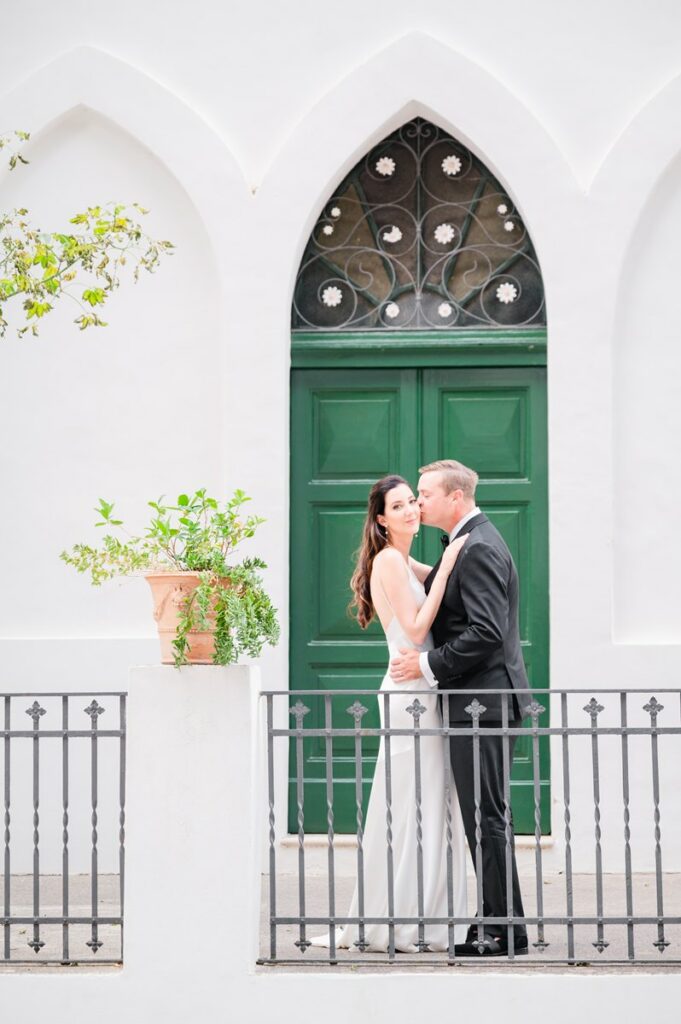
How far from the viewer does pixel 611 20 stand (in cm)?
894

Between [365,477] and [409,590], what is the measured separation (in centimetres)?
274

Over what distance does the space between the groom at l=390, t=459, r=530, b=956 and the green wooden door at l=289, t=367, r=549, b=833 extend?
250 centimetres

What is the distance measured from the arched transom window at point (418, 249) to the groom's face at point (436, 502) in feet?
8.91

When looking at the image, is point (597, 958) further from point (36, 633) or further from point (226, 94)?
point (226, 94)

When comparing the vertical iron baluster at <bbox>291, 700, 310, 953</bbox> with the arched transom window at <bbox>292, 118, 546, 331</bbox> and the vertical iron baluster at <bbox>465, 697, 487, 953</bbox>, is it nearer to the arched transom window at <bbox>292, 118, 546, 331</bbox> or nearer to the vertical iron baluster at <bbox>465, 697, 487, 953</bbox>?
the vertical iron baluster at <bbox>465, 697, 487, 953</bbox>

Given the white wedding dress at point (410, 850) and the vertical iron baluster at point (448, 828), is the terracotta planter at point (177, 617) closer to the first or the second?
the white wedding dress at point (410, 850)

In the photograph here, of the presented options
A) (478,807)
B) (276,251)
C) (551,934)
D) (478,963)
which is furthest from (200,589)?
(276,251)

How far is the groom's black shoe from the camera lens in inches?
243

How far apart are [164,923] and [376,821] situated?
1071 millimetres

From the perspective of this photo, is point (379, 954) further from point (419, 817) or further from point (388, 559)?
point (388, 559)

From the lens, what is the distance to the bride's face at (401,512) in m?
6.62

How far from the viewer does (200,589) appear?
5.90m

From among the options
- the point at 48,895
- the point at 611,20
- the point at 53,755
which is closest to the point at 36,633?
the point at 53,755

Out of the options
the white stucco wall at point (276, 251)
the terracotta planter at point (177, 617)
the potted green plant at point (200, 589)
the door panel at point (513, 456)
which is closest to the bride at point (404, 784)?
the potted green plant at point (200, 589)
